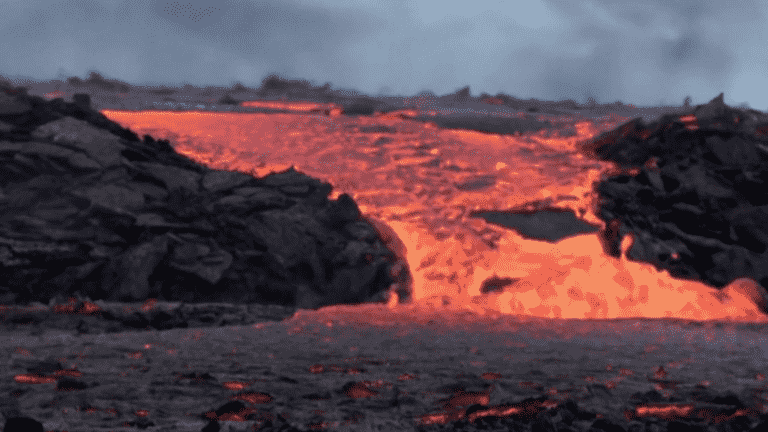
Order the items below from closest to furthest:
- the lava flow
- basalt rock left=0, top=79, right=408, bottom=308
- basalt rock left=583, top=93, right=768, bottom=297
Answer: basalt rock left=0, top=79, right=408, bottom=308
the lava flow
basalt rock left=583, top=93, right=768, bottom=297

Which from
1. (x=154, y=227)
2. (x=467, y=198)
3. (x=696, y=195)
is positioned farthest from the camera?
(x=467, y=198)

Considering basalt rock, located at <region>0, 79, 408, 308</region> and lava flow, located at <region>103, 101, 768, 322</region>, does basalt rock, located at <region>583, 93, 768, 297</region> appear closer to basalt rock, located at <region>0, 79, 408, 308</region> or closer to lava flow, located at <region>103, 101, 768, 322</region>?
lava flow, located at <region>103, 101, 768, 322</region>

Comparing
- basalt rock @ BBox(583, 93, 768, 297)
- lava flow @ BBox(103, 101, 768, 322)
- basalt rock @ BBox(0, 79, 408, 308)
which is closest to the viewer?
basalt rock @ BBox(0, 79, 408, 308)

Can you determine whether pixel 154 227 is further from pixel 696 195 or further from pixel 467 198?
pixel 696 195

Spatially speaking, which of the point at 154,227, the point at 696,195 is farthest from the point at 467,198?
the point at 154,227

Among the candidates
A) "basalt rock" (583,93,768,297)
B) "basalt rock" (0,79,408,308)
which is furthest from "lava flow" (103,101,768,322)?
"basalt rock" (0,79,408,308)

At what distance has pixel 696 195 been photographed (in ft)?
15.0

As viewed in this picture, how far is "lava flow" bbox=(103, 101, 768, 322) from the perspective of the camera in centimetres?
393

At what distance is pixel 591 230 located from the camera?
14.5ft

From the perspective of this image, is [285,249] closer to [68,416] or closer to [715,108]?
[68,416]

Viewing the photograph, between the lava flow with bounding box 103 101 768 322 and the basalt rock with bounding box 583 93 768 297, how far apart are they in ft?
0.43

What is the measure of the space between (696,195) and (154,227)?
418cm

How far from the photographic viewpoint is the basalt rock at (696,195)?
4195mm

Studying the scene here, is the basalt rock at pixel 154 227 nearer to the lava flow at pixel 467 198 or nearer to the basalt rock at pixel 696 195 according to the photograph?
the lava flow at pixel 467 198
